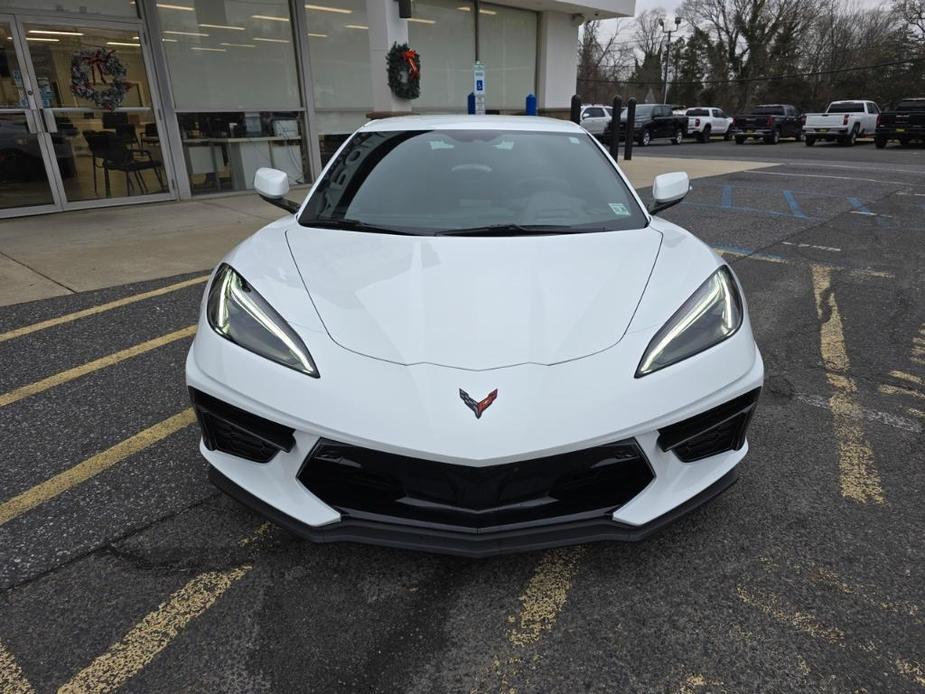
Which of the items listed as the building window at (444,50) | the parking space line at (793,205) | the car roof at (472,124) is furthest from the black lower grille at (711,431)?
the building window at (444,50)

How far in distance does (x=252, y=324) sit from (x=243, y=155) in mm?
9161

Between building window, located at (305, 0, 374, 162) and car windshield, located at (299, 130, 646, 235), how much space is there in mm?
8701

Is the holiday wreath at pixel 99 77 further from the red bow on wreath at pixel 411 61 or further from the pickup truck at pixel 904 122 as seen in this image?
the pickup truck at pixel 904 122

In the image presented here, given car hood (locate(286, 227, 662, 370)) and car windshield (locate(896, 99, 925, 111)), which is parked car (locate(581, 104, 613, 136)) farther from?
car hood (locate(286, 227, 662, 370))

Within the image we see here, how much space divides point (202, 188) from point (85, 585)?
29.4ft

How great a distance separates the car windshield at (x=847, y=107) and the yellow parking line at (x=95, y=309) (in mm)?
29109

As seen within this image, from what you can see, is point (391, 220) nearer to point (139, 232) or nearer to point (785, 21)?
point (139, 232)

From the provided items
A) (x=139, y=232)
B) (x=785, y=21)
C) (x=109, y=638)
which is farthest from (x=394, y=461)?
(x=785, y=21)

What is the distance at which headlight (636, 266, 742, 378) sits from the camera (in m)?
1.88

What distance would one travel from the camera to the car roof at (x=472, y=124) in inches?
130

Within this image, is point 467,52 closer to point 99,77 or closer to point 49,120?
point 99,77

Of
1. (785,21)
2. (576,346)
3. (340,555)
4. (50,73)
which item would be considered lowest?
(340,555)

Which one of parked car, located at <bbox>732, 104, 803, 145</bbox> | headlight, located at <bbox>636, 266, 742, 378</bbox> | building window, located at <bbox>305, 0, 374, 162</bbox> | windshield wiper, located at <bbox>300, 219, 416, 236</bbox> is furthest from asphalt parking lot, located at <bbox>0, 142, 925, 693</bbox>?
parked car, located at <bbox>732, 104, 803, 145</bbox>

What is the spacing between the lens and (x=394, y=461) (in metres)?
1.67
